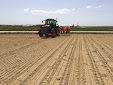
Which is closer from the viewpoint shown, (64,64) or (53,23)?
(64,64)

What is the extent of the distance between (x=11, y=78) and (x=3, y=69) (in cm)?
88

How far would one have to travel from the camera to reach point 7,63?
4.90 m

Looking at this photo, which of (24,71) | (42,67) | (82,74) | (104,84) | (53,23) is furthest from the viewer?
(53,23)

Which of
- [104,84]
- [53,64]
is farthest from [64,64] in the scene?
[104,84]

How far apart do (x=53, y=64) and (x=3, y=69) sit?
1785 millimetres

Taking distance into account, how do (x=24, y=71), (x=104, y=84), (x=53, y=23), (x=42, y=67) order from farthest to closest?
(x=53, y=23) → (x=42, y=67) → (x=24, y=71) → (x=104, y=84)

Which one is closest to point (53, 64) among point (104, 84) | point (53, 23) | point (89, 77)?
point (89, 77)

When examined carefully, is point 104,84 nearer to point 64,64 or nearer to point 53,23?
point 64,64

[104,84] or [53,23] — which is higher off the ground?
[53,23]

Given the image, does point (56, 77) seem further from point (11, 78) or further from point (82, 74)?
point (11, 78)

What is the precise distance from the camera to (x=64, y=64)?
188 inches

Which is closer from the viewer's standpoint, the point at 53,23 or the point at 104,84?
the point at 104,84

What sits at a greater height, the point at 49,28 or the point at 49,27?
the point at 49,27

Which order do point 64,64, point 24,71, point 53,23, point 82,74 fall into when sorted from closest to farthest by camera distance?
point 82,74 < point 24,71 < point 64,64 < point 53,23
